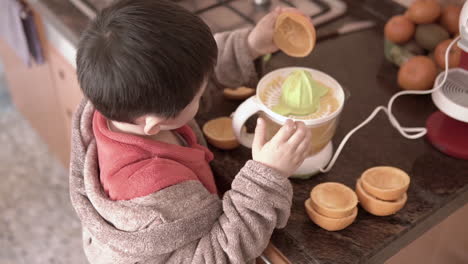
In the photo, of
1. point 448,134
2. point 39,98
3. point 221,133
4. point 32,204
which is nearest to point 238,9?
point 221,133

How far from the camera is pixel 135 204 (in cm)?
71

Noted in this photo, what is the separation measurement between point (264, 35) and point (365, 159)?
0.94ft

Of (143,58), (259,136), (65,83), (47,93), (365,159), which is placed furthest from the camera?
(47,93)

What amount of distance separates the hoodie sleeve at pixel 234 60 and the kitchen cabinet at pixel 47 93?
581mm

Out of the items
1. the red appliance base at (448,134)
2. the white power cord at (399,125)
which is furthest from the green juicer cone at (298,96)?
the red appliance base at (448,134)

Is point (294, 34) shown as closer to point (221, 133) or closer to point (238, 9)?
point (221, 133)

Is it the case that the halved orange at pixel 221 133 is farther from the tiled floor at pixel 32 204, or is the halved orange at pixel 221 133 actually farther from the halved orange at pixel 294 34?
the tiled floor at pixel 32 204

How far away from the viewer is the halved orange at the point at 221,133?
0.90m

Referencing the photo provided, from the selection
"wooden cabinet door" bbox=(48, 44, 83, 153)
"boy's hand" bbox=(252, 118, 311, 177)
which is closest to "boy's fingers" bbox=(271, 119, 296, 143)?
"boy's hand" bbox=(252, 118, 311, 177)

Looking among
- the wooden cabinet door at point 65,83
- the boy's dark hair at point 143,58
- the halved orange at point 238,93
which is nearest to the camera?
the boy's dark hair at point 143,58

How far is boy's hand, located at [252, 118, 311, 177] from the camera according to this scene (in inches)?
28.5

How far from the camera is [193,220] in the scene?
0.72m

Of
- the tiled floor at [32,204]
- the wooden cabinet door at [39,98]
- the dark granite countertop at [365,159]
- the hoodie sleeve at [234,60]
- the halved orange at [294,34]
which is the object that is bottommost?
the tiled floor at [32,204]

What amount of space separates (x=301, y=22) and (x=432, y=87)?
310 millimetres
